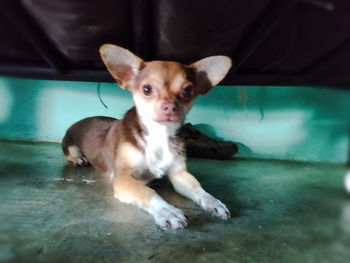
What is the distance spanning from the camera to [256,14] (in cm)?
108

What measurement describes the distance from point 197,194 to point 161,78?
1.67 feet

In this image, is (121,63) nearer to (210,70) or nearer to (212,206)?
(210,70)

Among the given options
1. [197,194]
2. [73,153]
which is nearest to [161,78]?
[197,194]

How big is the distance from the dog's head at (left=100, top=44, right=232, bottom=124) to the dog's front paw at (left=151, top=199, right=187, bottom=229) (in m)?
0.36

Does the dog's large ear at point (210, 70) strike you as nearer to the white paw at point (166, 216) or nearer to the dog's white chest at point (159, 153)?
the dog's white chest at point (159, 153)

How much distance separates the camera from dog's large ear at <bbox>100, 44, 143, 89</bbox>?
1396 mm

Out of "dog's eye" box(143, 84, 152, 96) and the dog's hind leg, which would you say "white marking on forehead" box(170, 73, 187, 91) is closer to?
"dog's eye" box(143, 84, 152, 96)

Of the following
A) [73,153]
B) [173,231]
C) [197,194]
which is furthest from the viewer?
[73,153]

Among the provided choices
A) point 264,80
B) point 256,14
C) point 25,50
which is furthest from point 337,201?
point 25,50

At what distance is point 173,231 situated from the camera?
1172 millimetres

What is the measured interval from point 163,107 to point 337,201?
34.0 inches

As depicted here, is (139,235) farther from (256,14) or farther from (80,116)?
(80,116)

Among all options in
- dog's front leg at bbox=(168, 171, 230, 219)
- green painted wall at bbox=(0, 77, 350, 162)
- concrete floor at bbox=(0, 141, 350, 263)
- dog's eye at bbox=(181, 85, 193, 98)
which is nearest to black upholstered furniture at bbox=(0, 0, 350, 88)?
Result: dog's eye at bbox=(181, 85, 193, 98)

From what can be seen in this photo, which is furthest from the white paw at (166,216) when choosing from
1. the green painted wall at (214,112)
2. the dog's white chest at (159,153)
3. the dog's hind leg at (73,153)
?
the green painted wall at (214,112)
